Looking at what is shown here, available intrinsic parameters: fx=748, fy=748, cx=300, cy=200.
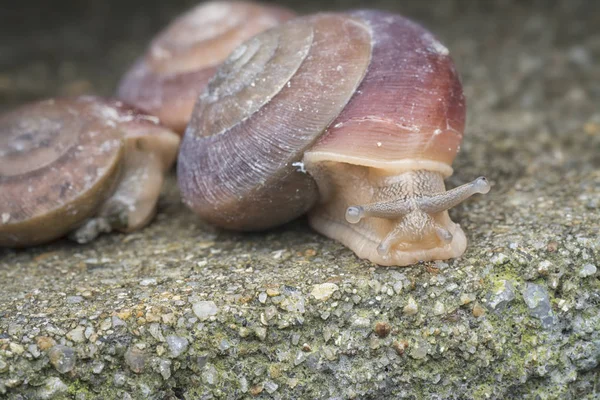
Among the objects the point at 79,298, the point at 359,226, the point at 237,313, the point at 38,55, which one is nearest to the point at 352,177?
the point at 359,226

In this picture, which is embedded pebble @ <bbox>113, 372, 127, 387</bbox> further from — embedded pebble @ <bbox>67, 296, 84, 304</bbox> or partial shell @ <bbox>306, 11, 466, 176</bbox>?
partial shell @ <bbox>306, 11, 466, 176</bbox>

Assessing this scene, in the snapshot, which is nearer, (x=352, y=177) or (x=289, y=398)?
(x=289, y=398)

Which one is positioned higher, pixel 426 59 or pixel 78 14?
pixel 426 59

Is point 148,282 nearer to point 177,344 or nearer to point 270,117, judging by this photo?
point 177,344

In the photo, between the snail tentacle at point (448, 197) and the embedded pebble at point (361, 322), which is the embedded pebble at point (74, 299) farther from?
the snail tentacle at point (448, 197)

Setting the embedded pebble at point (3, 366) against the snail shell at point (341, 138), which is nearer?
the embedded pebble at point (3, 366)

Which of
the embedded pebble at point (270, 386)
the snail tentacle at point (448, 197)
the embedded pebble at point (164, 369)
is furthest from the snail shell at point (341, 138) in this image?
the embedded pebble at point (164, 369)

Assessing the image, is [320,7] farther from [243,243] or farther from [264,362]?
[264,362]
